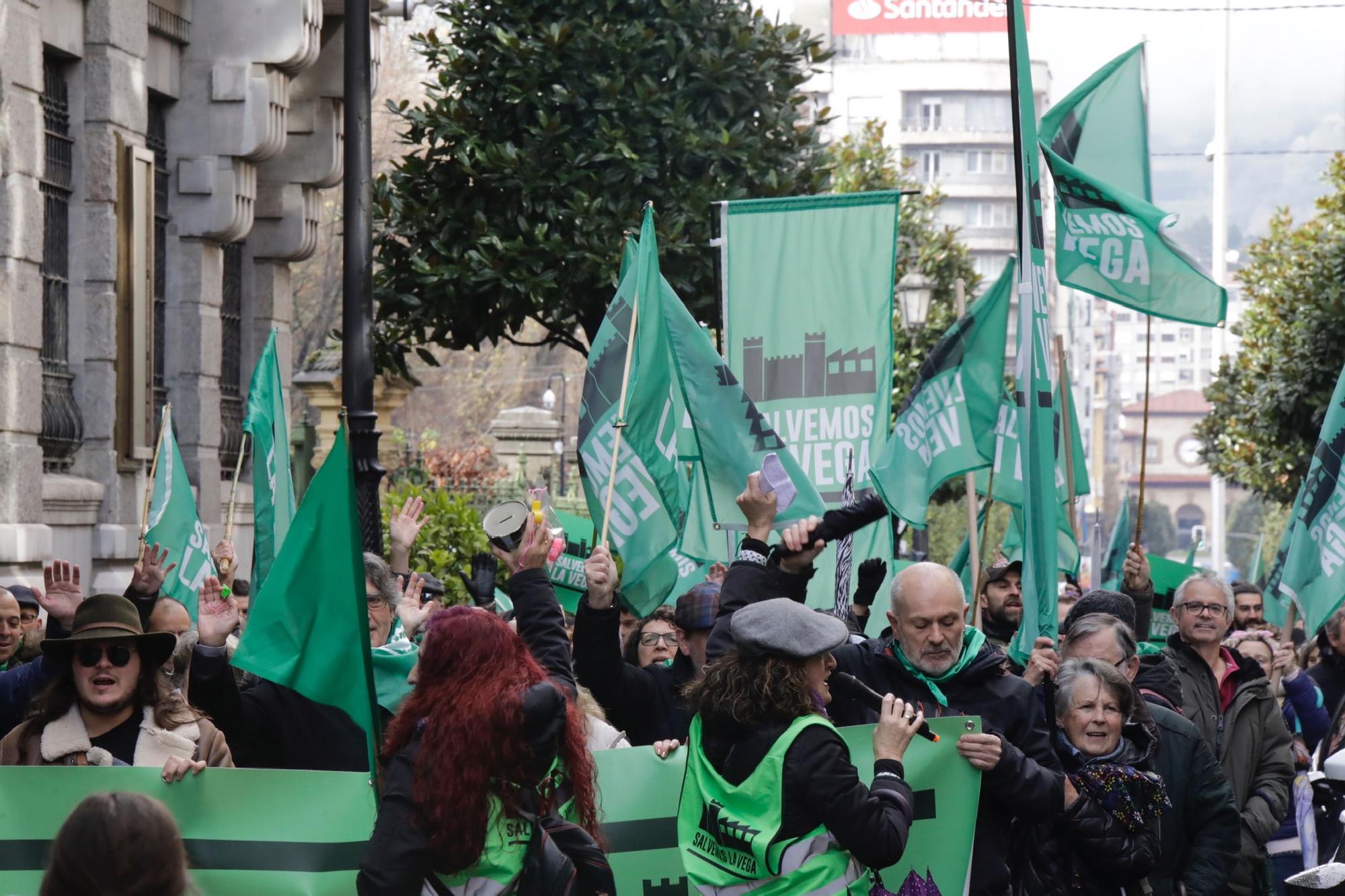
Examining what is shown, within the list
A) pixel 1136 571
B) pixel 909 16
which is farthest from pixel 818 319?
pixel 909 16

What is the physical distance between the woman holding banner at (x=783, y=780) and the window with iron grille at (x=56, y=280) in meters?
7.57

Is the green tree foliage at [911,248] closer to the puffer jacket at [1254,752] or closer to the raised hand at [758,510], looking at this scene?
the puffer jacket at [1254,752]

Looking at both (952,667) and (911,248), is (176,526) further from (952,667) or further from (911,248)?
(911,248)

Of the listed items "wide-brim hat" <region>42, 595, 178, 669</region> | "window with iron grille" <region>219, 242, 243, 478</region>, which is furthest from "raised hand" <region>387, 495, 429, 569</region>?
"window with iron grille" <region>219, 242, 243, 478</region>

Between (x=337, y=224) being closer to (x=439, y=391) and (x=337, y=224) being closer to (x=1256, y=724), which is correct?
(x=439, y=391)

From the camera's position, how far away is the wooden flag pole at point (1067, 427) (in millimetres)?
9156

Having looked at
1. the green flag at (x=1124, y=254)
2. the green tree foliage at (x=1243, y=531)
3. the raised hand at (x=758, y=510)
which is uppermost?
the green flag at (x=1124, y=254)

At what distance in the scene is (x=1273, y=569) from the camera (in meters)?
11.2

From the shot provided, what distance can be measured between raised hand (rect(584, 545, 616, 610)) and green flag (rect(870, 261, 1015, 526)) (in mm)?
3134

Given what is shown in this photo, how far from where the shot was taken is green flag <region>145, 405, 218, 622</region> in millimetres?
9031

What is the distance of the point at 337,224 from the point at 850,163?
1145 cm

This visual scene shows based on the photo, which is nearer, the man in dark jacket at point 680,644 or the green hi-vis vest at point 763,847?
the green hi-vis vest at point 763,847

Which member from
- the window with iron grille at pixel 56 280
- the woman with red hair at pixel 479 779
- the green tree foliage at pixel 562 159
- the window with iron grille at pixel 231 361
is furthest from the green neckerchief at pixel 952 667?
the window with iron grille at pixel 231 361

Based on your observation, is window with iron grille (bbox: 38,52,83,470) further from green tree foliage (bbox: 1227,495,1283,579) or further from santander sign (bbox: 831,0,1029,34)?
green tree foliage (bbox: 1227,495,1283,579)
